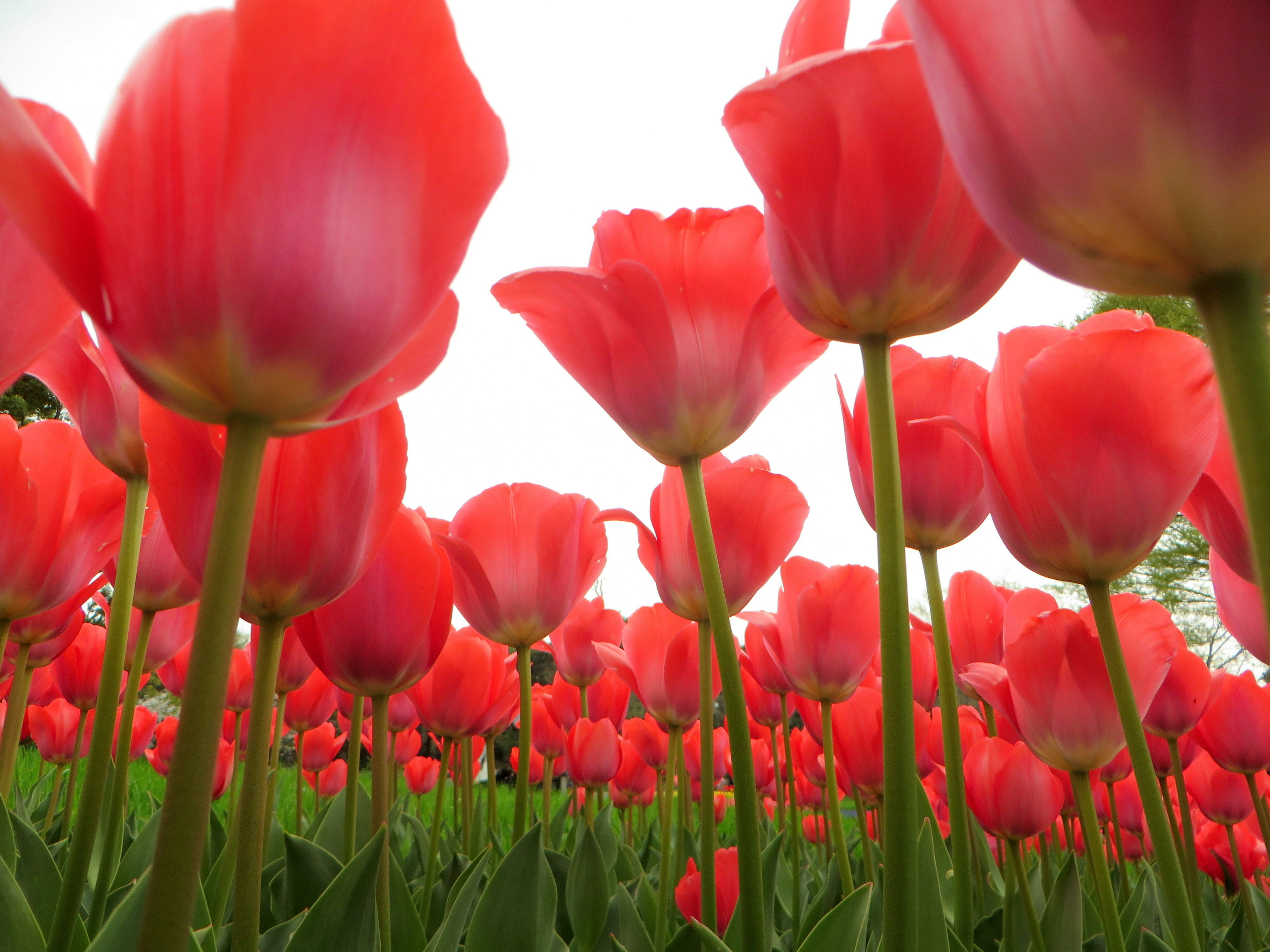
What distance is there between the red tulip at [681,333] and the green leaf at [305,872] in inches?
22.5

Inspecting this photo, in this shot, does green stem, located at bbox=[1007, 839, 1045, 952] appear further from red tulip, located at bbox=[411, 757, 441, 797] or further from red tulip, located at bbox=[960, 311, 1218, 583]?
red tulip, located at bbox=[411, 757, 441, 797]

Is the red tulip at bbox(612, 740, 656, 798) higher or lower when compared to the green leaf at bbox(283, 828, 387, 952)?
higher

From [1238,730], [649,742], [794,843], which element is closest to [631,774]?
[649,742]

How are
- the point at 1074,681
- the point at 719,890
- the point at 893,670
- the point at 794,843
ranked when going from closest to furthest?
1. the point at 893,670
2. the point at 1074,681
3. the point at 719,890
4. the point at 794,843

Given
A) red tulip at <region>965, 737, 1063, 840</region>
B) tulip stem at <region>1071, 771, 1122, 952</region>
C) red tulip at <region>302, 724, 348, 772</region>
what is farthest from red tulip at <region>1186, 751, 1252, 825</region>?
red tulip at <region>302, 724, 348, 772</region>

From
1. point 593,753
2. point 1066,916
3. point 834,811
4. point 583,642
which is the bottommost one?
point 1066,916

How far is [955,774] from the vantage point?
691mm

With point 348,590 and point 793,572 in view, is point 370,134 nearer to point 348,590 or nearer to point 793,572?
point 348,590

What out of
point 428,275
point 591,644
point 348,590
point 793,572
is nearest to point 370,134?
point 428,275

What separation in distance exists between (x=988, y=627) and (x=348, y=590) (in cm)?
104

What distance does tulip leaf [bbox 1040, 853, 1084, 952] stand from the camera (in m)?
0.85

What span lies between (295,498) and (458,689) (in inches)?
Answer: 30.8

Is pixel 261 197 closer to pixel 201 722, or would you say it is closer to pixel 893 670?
pixel 201 722

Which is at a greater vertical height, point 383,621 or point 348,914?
point 383,621
